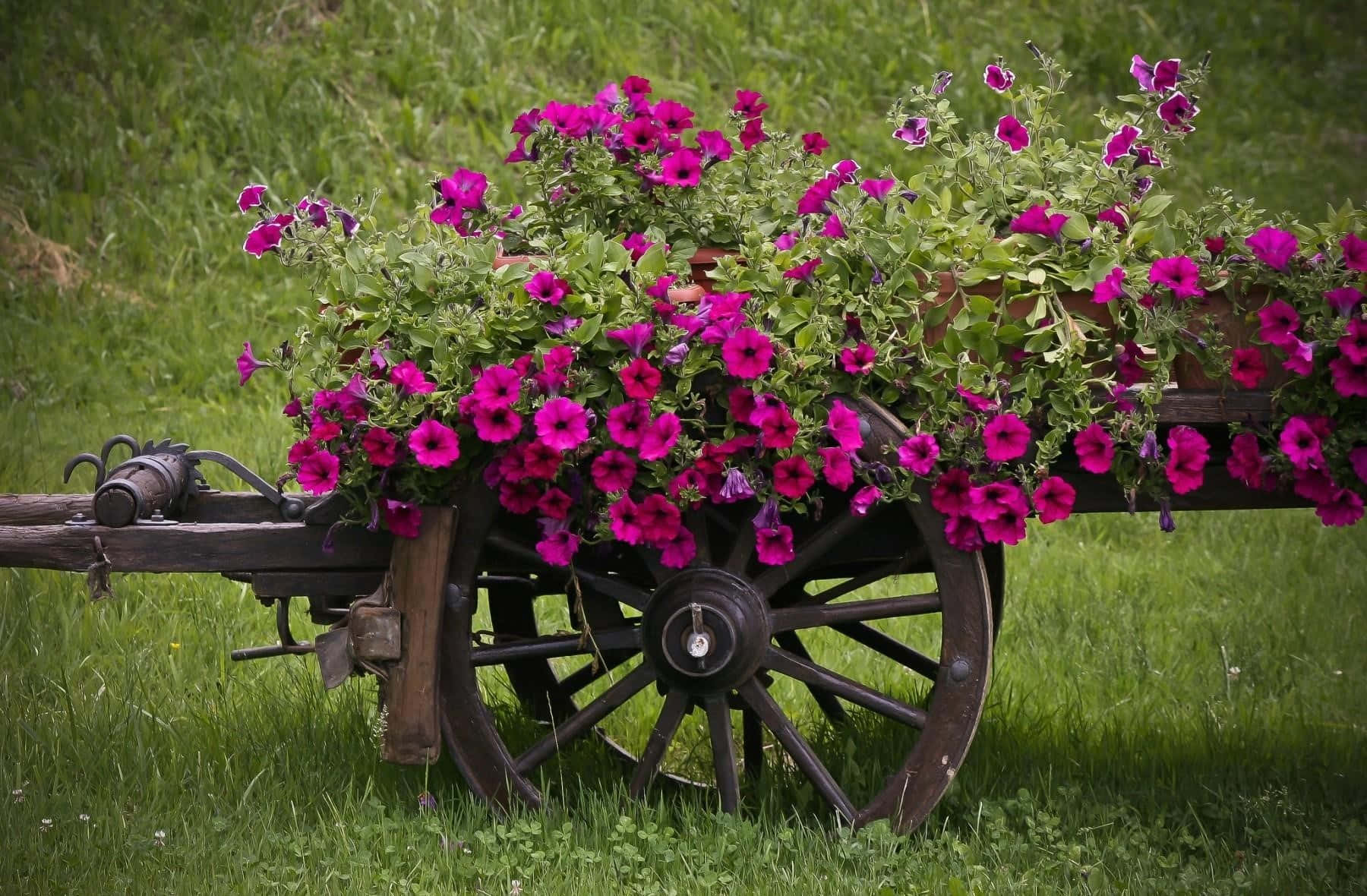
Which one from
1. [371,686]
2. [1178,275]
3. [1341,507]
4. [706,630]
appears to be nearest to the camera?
[1178,275]

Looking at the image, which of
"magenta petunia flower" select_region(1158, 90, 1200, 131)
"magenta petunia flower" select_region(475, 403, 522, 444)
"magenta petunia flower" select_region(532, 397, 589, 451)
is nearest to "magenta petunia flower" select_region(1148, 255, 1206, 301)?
"magenta petunia flower" select_region(1158, 90, 1200, 131)

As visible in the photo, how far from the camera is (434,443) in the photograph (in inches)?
106

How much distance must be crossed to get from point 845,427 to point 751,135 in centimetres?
80

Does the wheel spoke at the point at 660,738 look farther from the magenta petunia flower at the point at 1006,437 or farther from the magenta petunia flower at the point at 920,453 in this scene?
the magenta petunia flower at the point at 1006,437

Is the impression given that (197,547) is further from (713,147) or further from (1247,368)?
(1247,368)

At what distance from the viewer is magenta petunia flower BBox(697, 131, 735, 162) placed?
2.99 metres

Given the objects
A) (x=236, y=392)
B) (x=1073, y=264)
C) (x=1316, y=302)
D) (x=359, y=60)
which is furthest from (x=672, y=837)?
(x=359, y=60)

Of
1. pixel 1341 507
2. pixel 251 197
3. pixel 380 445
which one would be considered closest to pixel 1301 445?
pixel 1341 507

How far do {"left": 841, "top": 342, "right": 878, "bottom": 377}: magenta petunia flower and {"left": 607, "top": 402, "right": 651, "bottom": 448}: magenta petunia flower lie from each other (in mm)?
364

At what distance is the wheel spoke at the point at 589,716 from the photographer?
2.92 metres

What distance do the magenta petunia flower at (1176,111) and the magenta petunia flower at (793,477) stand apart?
0.98 m

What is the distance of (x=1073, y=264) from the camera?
2.73 meters

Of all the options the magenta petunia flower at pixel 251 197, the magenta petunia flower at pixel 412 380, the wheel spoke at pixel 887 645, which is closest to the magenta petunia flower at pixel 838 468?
the magenta petunia flower at pixel 412 380

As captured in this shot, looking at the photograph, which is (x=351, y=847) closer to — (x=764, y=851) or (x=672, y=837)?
(x=672, y=837)
